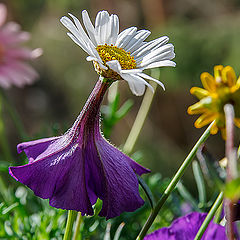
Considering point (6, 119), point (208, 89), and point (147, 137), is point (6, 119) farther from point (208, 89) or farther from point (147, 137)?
point (208, 89)

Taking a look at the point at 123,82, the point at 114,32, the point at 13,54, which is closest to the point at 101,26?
the point at 114,32

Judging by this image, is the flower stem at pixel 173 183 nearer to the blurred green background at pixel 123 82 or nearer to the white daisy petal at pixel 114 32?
the white daisy petal at pixel 114 32

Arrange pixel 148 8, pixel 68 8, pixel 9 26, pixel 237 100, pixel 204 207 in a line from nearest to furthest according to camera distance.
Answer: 1. pixel 237 100
2. pixel 204 207
3. pixel 9 26
4. pixel 148 8
5. pixel 68 8

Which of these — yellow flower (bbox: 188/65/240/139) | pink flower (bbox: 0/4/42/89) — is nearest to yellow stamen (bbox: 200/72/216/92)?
yellow flower (bbox: 188/65/240/139)

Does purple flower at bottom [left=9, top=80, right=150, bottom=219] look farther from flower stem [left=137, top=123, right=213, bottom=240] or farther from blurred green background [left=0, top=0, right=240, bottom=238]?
blurred green background [left=0, top=0, right=240, bottom=238]

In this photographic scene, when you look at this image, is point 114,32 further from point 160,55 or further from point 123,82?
point 123,82

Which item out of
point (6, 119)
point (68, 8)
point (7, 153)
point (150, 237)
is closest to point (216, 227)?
point (150, 237)
